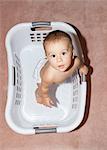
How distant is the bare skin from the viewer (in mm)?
1018

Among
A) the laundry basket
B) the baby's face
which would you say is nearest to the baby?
the baby's face

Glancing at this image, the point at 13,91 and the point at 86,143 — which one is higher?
the point at 13,91

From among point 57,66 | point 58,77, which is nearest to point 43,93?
point 58,77

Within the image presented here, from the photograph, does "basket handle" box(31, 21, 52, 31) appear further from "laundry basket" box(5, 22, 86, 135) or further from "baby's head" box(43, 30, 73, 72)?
"baby's head" box(43, 30, 73, 72)

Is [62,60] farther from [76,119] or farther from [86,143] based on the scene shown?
[86,143]

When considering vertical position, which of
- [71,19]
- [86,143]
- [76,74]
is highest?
[71,19]

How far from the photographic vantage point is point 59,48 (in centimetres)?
101

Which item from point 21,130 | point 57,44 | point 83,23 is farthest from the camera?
point 83,23

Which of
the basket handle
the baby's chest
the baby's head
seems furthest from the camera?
the basket handle

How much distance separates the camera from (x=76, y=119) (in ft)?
3.99

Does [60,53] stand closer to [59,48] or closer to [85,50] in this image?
[59,48]

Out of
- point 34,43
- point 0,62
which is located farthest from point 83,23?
point 0,62

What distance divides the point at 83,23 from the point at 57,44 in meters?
0.50

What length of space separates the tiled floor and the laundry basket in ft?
0.25
